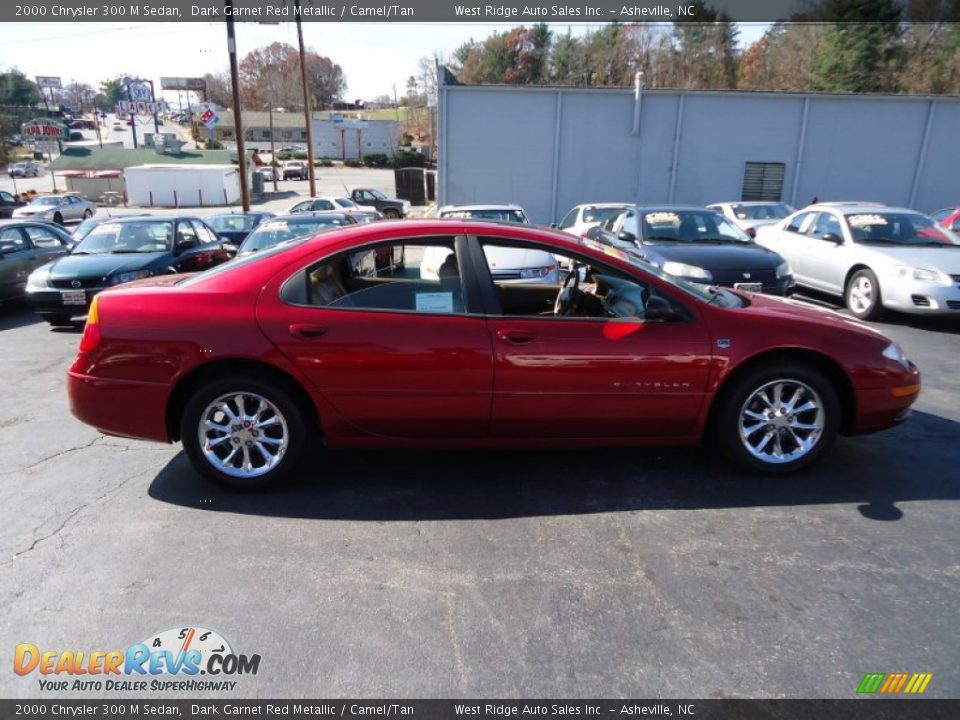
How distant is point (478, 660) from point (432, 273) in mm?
2158

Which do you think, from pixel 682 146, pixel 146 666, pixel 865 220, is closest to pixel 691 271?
pixel 865 220

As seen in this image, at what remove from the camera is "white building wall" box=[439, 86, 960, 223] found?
20.3m

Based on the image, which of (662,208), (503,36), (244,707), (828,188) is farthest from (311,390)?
(503,36)

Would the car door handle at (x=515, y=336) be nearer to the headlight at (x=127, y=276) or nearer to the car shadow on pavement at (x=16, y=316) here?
the headlight at (x=127, y=276)

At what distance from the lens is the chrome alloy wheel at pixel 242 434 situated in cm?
363

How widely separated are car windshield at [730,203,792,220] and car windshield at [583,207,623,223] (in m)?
3.81

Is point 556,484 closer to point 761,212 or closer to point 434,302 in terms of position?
point 434,302

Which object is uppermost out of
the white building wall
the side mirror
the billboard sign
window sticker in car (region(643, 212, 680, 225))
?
the billboard sign

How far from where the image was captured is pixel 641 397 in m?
3.70

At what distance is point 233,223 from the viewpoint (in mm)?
16812

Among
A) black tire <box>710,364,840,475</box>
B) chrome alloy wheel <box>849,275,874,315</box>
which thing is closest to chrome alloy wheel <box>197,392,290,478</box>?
black tire <box>710,364,840,475</box>

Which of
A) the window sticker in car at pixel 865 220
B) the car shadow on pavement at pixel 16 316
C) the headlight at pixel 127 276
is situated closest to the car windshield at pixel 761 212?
the window sticker in car at pixel 865 220

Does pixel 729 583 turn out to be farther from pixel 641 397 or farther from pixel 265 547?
pixel 265 547

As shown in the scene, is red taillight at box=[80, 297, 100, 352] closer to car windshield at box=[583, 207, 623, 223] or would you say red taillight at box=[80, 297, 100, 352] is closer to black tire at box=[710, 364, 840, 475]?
black tire at box=[710, 364, 840, 475]
